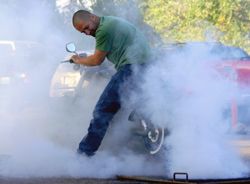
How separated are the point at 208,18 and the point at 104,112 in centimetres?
675

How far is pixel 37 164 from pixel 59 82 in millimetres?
3289

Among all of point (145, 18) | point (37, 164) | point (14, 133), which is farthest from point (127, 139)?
point (145, 18)

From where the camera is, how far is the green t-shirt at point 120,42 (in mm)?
5895

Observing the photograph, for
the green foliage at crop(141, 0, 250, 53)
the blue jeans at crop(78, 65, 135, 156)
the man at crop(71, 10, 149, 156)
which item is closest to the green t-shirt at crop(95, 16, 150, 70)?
the man at crop(71, 10, 149, 156)

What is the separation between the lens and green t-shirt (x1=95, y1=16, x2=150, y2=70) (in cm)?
589

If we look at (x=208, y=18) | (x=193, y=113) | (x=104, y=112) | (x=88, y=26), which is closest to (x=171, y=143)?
(x=193, y=113)

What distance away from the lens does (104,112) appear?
595cm

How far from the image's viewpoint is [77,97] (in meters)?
7.68

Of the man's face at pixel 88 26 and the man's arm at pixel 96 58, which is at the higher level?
the man's face at pixel 88 26

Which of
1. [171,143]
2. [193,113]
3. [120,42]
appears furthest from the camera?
[120,42]

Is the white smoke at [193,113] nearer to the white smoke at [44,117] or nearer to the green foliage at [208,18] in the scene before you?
the white smoke at [44,117]

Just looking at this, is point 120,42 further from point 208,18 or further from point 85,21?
point 208,18

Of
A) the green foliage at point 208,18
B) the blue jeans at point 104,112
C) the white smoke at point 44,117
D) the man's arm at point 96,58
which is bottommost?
the green foliage at point 208,18

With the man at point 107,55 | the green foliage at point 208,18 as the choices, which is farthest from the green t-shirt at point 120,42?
the green foliage at point 208,18
